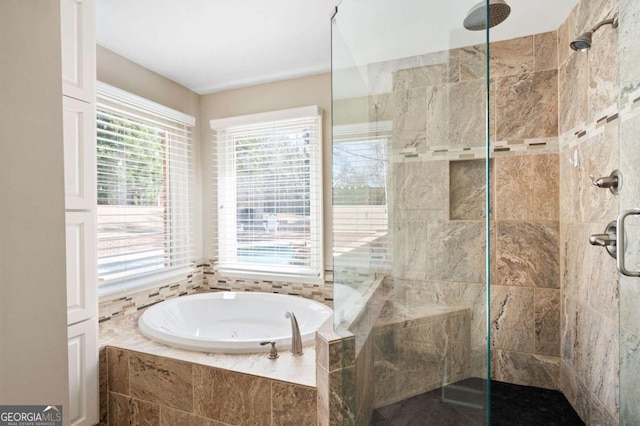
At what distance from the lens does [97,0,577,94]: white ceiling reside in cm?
109

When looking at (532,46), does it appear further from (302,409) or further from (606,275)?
(302,409)

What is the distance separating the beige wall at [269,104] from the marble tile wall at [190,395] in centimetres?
141

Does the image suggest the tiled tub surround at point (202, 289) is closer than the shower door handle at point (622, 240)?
No

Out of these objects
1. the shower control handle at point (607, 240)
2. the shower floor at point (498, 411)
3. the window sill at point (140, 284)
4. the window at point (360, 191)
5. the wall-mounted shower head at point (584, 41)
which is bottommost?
the shower floor at point (498, 411)

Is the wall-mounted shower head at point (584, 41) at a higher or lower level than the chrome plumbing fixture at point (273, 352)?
higher

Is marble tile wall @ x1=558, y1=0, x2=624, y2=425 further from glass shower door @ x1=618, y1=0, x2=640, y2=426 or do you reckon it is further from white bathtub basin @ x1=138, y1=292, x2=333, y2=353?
white bathtub basin @ x1=138, y1=292, x2=333, y2=353

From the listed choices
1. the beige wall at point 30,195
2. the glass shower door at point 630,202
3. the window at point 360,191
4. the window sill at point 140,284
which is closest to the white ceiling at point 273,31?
the window at point 360,191

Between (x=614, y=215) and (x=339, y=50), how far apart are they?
1532 millimetres

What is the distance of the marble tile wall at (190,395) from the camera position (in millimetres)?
1442

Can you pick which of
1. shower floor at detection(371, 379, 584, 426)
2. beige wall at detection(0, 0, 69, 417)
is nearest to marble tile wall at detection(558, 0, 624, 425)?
shower floor at detection(371, 379, 584, 426)

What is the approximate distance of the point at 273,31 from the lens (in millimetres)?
2182

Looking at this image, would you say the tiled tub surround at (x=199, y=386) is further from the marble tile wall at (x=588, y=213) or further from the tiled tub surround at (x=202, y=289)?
the marble tile wall at (x=588, y=213)

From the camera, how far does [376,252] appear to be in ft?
4.25

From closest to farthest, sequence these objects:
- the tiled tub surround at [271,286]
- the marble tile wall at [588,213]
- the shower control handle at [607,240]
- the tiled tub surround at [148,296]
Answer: the shower control handle at [607,240]
the marble tile wall at [588,213]
the tiled tub surround at [148,296]
the tiled tub surround at [271,286]
